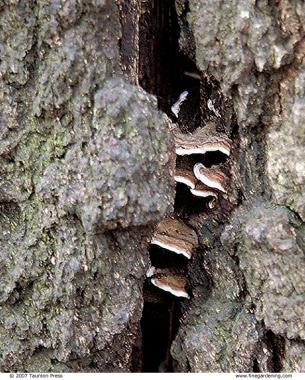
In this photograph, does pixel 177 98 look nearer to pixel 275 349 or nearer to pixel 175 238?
pixel 175 238

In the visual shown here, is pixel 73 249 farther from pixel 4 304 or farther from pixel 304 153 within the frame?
pixel 304 153

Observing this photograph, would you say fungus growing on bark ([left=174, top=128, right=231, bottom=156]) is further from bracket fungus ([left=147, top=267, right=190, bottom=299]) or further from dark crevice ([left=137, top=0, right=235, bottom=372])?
bracket fungus ([left=147, top=267, right=190, bottom=299])

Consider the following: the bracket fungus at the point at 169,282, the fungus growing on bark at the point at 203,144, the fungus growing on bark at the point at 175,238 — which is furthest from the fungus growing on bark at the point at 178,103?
the bracket fungus at the point at 169,282

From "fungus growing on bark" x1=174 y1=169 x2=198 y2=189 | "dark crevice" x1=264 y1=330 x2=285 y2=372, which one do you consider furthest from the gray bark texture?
"fungus growing on bark" x1=174 y1=169 x2=198 y2=189

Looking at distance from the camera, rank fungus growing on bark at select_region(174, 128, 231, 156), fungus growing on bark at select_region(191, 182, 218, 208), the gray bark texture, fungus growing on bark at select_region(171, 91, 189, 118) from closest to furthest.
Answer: the gray bark texture < fungus growing on bark at select_region(174, 128, 231, 156) < fungus growing on bark at select_region(191, 182, 218, 208) < fungus growing on bark at select_region(171, 91, 189, 118)

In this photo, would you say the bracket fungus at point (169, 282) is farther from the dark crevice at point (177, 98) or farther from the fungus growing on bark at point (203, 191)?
the fungus growing on bark at point (203, 191)

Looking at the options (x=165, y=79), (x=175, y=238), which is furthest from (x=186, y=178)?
(x=165, y=79)

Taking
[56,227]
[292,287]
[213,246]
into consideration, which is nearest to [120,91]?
[56,227]
